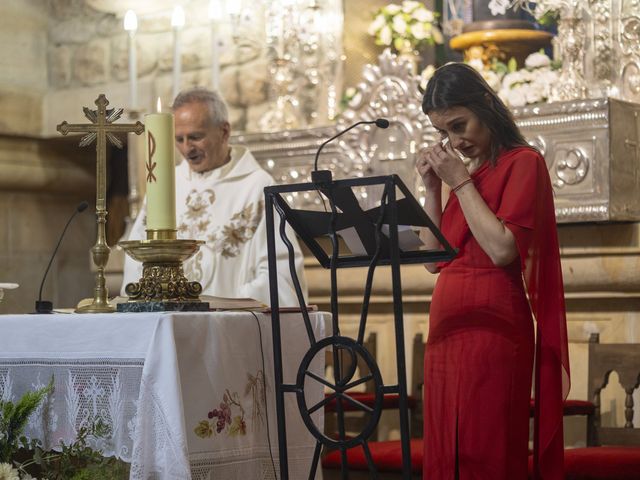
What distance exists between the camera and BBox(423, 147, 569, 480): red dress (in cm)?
357

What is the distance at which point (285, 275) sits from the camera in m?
4.93

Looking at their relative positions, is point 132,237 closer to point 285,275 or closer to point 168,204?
point 285,275

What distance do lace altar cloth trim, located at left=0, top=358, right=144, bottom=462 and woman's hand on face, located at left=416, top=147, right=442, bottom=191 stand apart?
966mm

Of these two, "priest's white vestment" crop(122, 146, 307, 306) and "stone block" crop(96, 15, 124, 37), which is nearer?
"priest's white vestment" crop(122, 146, 307, 306)

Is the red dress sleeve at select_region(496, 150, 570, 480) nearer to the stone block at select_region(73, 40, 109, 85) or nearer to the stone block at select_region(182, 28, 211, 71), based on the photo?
the stone block at select_region(182, 28, 211, 71)

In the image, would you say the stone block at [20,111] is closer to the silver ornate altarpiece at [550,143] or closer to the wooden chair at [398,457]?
the silver ornate altarpiece at [550,143]

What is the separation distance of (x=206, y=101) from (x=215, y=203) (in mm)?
423

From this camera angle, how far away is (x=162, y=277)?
145 inches

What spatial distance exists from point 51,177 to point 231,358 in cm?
479

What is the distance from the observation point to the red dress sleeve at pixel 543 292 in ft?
11.8

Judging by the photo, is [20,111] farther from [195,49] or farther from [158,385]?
[158,385]

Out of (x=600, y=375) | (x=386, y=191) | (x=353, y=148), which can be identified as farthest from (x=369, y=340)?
(x=386, y=191)

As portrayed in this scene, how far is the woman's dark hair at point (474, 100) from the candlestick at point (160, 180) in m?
0.75

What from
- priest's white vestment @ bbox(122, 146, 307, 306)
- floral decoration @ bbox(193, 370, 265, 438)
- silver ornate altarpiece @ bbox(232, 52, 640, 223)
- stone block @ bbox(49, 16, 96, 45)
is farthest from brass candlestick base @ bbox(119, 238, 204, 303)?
stone block @ bbox(49, 16, 96, 45)
